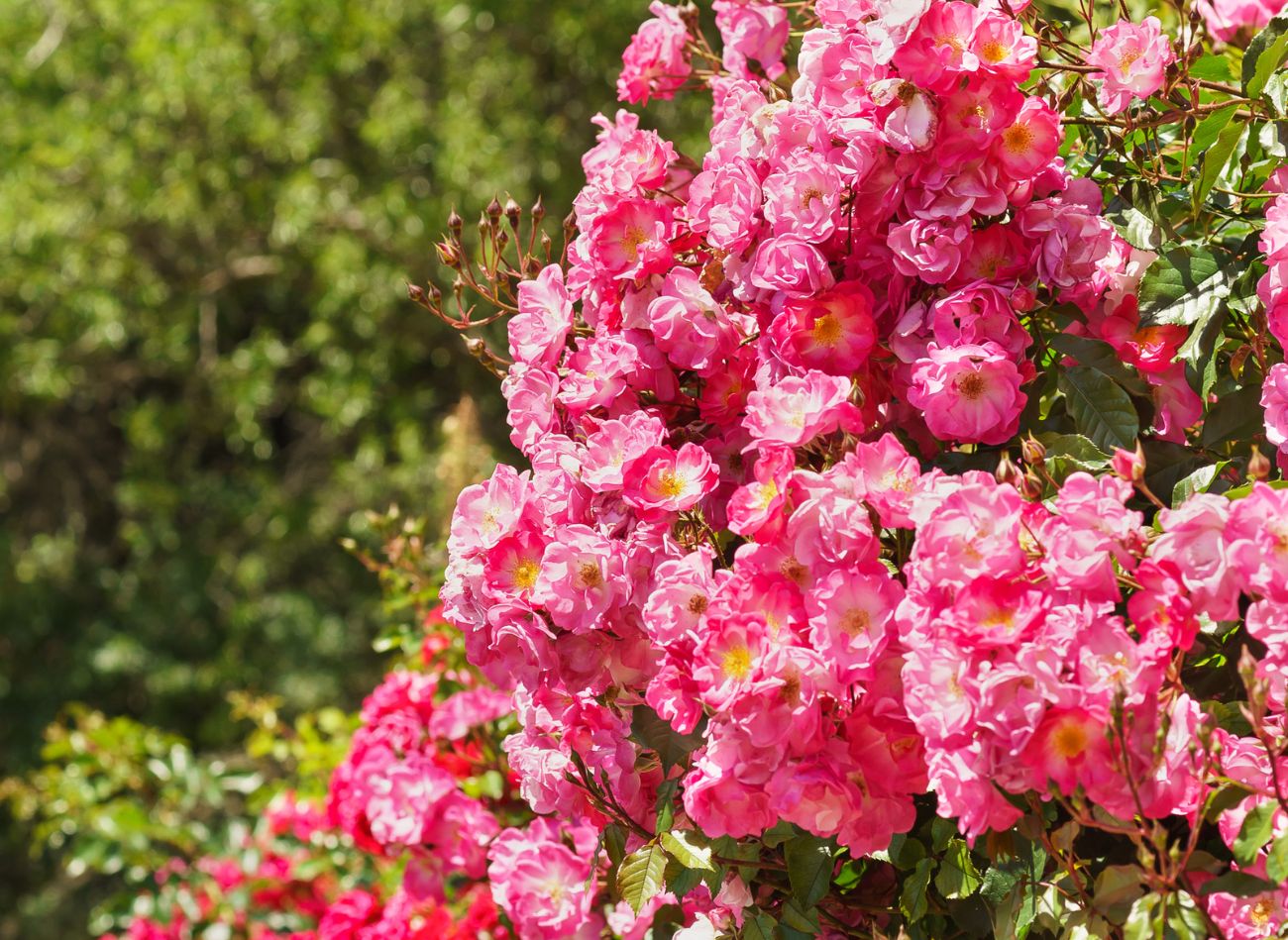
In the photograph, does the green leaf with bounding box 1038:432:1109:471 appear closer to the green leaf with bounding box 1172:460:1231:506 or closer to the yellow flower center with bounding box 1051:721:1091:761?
the green leaf with bounding box 1172:460:1231:506

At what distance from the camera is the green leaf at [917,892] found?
0.88 meters

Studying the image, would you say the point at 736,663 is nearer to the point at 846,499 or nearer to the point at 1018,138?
the point at 846,499

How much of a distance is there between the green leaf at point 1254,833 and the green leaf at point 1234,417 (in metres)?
0.29

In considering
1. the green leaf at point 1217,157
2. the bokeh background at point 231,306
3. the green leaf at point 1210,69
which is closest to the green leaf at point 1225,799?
the green leaf at point 1217,157

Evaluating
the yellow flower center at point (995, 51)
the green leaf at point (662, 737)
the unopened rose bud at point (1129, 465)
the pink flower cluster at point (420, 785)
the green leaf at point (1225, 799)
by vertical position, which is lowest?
the pink flower cluster at point (420, 785)

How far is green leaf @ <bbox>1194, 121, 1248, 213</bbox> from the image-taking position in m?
0.90

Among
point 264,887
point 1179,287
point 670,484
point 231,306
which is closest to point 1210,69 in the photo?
point 1179,287

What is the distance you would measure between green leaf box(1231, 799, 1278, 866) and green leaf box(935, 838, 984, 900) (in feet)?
0.60

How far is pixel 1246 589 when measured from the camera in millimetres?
709

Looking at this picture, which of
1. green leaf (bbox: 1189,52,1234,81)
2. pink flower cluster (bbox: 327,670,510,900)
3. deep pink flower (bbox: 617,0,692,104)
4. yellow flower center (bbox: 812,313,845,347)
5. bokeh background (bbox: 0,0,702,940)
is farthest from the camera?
bokeh background (bbox: 0,0,702,940)

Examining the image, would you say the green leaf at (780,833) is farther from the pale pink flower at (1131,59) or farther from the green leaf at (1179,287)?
the pale pink flower at (1131,59)

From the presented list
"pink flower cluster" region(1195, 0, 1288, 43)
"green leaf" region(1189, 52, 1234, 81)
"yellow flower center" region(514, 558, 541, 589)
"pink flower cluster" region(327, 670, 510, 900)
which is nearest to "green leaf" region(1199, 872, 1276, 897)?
"yellow flower center" region(514, 558, 541, 589)

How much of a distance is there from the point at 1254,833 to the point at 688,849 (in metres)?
0.35

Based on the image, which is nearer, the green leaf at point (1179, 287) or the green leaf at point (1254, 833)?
the green leaf at point (1254, 833)
